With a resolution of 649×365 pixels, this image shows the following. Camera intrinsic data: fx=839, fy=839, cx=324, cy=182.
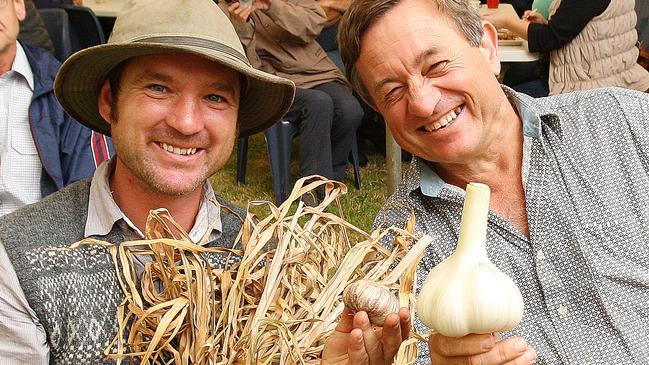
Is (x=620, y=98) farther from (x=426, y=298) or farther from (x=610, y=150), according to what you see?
(x=426, y=298)

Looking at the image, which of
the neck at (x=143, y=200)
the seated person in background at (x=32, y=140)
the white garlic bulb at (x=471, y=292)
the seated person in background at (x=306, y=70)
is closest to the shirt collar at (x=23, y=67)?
the seated person in background at (x=32, y=140)

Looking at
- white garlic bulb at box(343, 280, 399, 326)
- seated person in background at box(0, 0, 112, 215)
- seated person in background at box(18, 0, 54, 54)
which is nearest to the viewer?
white garlic bulb at box(343, 280, 399, 326)

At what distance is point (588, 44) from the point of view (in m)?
3.91

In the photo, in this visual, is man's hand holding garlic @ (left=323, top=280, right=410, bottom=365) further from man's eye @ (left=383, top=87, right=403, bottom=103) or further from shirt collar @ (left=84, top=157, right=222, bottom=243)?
man's eye @ (left=383, top=87, right=403, bottom=103)

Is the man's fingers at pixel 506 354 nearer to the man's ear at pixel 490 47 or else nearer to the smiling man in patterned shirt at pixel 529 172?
the smiling man in patterned shirt at pixel 529 172

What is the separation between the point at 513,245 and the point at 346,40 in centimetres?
56

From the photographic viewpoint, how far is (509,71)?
4.78 metres

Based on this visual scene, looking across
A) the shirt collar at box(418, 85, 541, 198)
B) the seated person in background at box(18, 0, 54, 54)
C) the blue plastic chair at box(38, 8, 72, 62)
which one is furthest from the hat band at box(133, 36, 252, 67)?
the blue plastic chair at box(38, 8, 72, 62)

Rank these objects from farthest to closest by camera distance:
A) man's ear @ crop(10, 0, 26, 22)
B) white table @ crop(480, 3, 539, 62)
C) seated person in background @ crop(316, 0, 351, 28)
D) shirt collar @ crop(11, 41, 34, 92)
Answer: seated person in background @ crop(316, 0, 351, 28) < white table @ crop(480, 3, 539, 62) < man's ear @ crop(10, 0, 26, 22) < shirt collar @ crop(11, 41, 34, 92)

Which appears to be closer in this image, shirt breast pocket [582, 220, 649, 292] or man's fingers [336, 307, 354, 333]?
man's fingers [336, 307, 354, 333]

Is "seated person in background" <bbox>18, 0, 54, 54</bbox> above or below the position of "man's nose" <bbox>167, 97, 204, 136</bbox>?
below

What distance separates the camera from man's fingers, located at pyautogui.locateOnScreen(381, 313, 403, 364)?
3.98 feet

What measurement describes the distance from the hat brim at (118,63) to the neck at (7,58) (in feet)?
2.53

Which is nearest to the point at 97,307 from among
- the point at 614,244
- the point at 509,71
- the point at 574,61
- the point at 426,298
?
the point at 426,298
